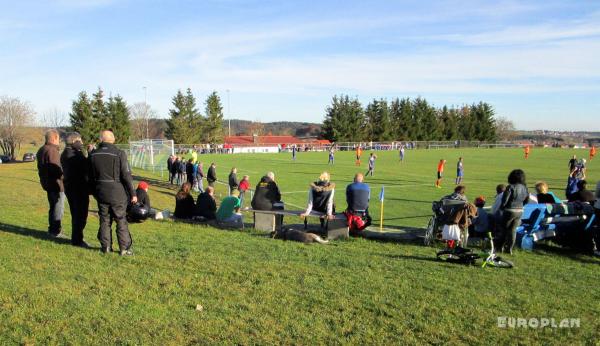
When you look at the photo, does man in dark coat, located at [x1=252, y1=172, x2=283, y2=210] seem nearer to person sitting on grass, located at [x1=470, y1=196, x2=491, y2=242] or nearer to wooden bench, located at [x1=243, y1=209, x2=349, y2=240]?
wooden bench, located at [x1=243, y1=209, x2=349, y2=240]

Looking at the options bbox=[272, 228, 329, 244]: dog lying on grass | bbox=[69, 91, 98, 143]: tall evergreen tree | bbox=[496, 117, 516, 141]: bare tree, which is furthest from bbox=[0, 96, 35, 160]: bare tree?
bbox=[496, 117, 516, 141]: bare tree

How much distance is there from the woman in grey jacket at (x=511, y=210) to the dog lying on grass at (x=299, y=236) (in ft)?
9.67

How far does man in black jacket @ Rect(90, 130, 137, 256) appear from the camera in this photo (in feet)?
21.2

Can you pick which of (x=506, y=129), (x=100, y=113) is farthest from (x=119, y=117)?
(x=506, y=129)

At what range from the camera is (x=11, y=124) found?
2404 inches

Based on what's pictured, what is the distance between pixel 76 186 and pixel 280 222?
4.26m

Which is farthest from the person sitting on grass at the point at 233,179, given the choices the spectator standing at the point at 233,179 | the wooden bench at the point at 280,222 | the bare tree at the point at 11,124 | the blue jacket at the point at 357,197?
the bare tree at the point at 11,124

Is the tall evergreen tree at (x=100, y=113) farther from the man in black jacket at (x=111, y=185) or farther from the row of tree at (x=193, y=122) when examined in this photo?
the man in black jacket at (x=111, y=185)

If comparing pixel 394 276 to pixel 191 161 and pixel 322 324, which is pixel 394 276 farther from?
pixel 191 161

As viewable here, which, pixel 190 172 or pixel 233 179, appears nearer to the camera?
pixel 233 179

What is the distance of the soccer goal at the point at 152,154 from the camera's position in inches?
1234

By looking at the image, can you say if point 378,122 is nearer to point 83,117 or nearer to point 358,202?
point 83,117

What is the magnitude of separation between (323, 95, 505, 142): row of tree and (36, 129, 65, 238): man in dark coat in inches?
3109

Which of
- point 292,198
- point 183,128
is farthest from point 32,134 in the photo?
point 292,198
